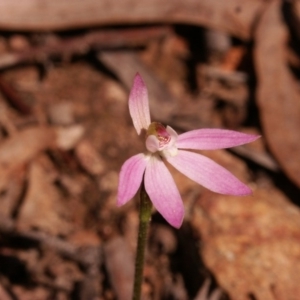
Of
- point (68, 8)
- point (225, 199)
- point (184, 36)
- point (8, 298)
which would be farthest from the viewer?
point (184, 36)

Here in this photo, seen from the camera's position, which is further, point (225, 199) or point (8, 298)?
point (225, 199)

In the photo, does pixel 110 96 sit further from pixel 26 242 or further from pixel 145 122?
pixel 145 122

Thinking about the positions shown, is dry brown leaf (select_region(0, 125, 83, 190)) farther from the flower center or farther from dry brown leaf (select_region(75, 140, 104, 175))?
the flower center

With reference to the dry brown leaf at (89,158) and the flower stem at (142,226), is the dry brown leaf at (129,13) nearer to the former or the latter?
the dry brown leaf at (89,158)

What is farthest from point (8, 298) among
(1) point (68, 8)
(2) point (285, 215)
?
(1) point (68, 8)

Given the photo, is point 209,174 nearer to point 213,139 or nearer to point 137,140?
point 213,139

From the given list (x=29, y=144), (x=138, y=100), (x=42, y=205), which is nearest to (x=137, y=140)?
(x=29, y=144)
